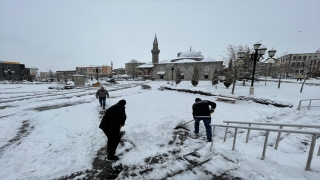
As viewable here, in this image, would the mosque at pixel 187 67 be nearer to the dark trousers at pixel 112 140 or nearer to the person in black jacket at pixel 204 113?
the person in black jacket at pixel 204 113

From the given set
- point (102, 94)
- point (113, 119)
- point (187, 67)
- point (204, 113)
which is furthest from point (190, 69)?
point (113, 119)

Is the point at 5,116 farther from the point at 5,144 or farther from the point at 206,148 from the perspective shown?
the point at 206,148

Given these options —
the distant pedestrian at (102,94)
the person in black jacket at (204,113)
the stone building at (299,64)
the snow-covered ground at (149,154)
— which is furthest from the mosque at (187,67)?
the snow-covered ground at (149,154)

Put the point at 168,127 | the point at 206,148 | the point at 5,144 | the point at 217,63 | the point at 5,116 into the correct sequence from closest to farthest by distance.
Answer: the point at 206,148
the point at 5,144
the point at 168,127
the point at 5,116
the point at 217,63

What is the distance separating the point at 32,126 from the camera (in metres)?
6.20

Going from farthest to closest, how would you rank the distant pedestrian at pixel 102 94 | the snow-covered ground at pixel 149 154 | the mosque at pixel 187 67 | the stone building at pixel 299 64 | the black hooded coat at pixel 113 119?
the mosque at pixel 187 67 → the stone building at pixel 299 64 → the distant pedestrian at pixel 102 94 → the black hooded coat at pixel 113 119 → the snow-covered ground at pixel 149 154

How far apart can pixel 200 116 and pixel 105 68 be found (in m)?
125

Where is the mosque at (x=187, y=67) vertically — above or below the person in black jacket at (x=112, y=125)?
above

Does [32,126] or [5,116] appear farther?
[5,116]

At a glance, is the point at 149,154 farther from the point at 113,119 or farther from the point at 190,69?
the point at 190,69

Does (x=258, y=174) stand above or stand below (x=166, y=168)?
above

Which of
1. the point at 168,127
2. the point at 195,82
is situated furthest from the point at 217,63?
the point at 168,127

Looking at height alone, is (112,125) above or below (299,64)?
below

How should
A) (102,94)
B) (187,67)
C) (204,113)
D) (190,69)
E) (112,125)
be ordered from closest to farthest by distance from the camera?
(112,125) < (204,113) < (102,94) < (190,69) < (187,67)
